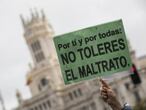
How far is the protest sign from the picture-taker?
9797 mm

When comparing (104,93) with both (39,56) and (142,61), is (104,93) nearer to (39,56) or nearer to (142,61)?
(39,56)

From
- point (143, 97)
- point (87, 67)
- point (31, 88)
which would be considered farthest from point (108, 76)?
point (31, 88)

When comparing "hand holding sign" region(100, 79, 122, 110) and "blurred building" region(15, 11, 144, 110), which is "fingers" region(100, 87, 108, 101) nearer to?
"hand holding sign" region(100, 79, 122, 110)

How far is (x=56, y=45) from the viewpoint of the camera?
32.4 feet

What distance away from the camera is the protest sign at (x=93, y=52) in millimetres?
9797

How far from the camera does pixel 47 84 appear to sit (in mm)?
130875

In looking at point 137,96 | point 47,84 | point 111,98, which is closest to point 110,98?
point 111,98

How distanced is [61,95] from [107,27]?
120m

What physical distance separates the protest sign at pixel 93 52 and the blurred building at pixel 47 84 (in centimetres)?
11098

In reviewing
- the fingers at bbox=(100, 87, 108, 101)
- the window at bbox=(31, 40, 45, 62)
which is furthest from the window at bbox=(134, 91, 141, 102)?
the fingers at bbox=(100, 87, 108, 101)

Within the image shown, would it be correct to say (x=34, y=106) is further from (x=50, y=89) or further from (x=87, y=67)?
(x=87, y=67)

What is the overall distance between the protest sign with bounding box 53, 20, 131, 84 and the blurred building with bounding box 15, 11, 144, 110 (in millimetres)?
110978

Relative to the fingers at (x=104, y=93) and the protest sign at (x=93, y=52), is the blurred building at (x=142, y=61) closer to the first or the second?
the protest sign at (x=93, y=52)

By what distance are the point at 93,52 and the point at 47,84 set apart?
398 ft
